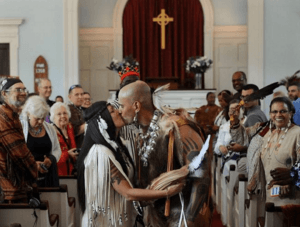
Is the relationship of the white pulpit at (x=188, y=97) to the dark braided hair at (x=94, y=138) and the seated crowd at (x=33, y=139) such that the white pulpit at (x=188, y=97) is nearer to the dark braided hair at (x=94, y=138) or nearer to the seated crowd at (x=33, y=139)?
the seated crowd at (x=33, y=139)

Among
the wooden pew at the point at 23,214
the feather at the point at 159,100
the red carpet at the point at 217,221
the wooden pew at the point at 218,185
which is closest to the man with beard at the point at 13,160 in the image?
the wooden pew at the point at 23,214

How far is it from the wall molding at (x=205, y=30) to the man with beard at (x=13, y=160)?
34.4 feet

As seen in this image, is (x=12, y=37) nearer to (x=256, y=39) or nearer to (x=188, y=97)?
(x=188, y=97)

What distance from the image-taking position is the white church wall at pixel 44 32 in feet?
40.0

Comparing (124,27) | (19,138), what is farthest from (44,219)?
(124,27)

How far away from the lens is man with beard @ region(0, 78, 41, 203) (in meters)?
4.19

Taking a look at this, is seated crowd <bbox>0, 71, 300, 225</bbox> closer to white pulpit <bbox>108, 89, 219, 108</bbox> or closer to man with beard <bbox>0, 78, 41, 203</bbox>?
man with beard <bbox>0, 78, 41, 203</bbox>

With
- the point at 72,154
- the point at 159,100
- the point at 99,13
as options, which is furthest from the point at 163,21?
the point at 159,100

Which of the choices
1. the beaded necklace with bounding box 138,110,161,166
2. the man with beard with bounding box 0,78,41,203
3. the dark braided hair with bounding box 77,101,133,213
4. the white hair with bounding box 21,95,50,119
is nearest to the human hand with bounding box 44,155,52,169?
the white hair with bounding box 21,95,50,119

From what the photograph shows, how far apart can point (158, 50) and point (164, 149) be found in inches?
489

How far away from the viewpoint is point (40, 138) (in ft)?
17.1

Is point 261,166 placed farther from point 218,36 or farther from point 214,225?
point 218,36

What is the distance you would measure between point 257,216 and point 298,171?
143cm

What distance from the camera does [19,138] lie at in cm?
423
